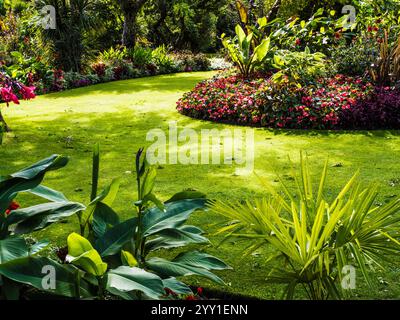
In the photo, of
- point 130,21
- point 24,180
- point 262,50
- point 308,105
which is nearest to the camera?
point 24,180

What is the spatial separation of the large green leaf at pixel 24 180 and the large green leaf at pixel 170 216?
70cm

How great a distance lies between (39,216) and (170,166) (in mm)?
3894

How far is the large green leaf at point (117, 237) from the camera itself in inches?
126

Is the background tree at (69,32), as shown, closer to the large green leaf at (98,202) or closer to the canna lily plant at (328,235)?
the large green leaf at (98,202)

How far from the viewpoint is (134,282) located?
2.78 metres

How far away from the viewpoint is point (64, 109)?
11531 mm

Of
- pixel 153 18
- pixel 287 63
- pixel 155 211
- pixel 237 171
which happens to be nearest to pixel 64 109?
pixel 287 63

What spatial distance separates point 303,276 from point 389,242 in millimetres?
479

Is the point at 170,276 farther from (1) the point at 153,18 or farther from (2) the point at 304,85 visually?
(1) the point at 153,18

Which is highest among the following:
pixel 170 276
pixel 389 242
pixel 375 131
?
pixel 389 242

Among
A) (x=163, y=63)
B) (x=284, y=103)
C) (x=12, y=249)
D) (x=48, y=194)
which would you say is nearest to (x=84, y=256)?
(x=12, y=249)

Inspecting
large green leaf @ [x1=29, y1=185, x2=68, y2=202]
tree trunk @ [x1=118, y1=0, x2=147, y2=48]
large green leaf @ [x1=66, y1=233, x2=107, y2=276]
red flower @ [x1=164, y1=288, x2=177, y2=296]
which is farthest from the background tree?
large green leaf @ [x1=66, y1=233, x2=107, y2=276]

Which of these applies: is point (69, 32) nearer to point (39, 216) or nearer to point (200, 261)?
point (39, 216)

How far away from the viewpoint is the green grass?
441 cm
